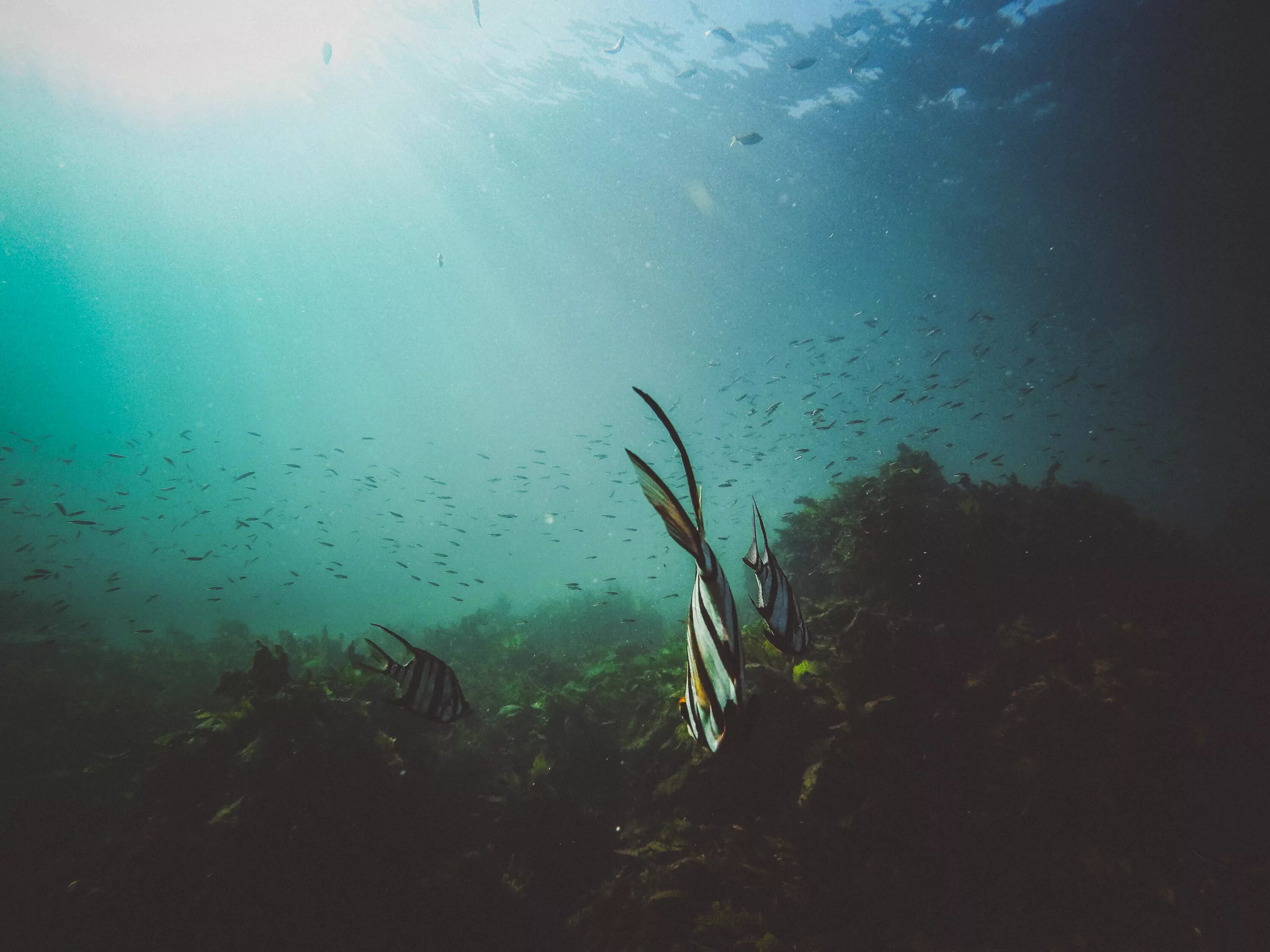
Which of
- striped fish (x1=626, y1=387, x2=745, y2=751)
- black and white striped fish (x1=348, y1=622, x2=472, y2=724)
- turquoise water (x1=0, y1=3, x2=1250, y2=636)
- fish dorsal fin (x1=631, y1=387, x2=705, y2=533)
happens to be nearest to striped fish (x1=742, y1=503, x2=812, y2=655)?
striped fish (x1=626, y1=387, x2=745, y2=751)

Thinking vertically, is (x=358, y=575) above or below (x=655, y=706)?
above

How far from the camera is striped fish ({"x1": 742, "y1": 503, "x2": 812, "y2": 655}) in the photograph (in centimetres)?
188

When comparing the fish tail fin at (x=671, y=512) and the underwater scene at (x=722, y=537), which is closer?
the fish tail fin at (x=671, y=512)

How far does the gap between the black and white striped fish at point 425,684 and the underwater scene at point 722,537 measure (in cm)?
3

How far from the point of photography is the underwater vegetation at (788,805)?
3.92 metres

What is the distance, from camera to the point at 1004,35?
1502 centimetres

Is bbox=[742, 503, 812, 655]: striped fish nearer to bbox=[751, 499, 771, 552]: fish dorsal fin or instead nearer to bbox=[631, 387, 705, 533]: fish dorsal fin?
bbox=[751, 499, 771, 552]: fish dorsal fin

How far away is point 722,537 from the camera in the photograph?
Answer: 25.3 m

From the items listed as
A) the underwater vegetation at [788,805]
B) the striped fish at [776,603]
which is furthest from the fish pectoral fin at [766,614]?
the underwater vegetation at [788,805]

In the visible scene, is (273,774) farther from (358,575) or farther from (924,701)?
(358,575)

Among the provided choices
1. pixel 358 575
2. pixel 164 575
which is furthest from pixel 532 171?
pixel 358 575

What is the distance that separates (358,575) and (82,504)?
42.8m

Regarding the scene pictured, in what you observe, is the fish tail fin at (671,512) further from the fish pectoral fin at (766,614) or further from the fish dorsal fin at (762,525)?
the fish pectoral fin at (766,614)

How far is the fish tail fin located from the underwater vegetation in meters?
2.42
